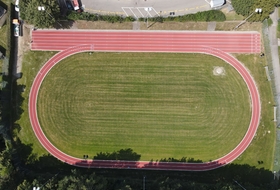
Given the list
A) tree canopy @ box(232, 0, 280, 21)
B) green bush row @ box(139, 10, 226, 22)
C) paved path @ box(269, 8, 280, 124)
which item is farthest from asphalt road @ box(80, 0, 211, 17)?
paved path @ box(269, 8, 280, 124)

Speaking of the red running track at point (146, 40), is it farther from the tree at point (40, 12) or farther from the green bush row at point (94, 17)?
the tree at point (40, 12)

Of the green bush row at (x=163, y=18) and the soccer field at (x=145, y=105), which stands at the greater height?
the green bush row at (x=163, y=18)

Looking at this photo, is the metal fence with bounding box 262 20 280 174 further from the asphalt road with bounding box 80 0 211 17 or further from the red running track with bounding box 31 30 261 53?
the asphalt road with bounding box 80 0 211 17

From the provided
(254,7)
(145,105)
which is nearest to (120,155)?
(145,105)

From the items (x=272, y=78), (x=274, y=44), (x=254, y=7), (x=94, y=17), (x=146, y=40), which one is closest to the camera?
(x=254, y=7)

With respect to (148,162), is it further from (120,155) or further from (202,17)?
(202,17)

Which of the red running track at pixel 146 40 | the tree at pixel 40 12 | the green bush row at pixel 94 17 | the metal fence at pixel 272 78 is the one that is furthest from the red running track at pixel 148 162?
the tree at pixel 40 12
